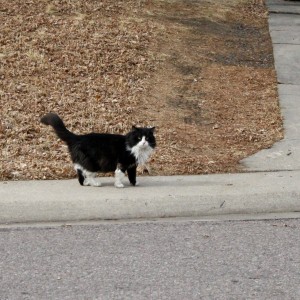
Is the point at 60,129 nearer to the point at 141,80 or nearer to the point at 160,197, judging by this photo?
the point at 160,197

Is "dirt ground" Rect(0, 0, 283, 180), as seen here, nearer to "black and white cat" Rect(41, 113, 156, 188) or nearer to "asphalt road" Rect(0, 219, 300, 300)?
"black and white cat" Rect(41, 113, 156, 188)

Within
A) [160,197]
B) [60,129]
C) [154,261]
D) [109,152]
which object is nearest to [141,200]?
[160,197]

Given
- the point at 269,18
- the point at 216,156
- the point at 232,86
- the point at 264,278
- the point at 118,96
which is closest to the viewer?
the point at 264,278

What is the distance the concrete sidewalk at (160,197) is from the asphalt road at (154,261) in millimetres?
323

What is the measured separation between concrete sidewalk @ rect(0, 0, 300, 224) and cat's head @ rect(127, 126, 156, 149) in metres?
0.42

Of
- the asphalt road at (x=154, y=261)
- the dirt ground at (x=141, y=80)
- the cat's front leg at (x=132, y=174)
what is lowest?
the dirt ground at (x=141, y=80)

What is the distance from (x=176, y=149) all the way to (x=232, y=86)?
3501 millimetres

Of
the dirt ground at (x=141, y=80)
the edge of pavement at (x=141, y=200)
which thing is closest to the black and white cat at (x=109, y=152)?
the edge of pavement at (x=141, y=200)

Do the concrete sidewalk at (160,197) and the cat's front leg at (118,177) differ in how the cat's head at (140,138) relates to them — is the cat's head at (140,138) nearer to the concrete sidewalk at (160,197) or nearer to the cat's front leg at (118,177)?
the cat's front leg at (118,177)

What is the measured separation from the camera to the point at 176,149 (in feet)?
34.3

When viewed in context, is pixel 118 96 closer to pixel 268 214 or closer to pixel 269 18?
pixel 268 214

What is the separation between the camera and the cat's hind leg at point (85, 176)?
8844mm

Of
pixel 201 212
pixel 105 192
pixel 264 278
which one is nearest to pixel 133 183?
pixel 105 192

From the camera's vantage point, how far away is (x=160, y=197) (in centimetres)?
838
